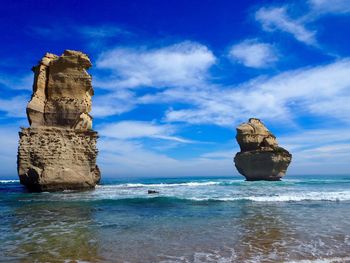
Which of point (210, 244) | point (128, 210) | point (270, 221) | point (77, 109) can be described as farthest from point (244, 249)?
point (77, 109)

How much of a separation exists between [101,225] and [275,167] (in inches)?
1834

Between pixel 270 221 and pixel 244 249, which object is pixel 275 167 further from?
pixel 244 249

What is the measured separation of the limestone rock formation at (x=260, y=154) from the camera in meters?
55.2

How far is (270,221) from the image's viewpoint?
13.6m

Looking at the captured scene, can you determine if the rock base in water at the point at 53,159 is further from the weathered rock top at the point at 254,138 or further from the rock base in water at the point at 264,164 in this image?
the rock base in water at the point at 264,164

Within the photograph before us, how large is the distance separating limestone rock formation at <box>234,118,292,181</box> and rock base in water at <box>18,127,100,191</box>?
32.9 m

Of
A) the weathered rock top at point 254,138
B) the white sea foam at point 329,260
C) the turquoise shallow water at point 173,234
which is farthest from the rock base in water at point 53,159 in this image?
the weathered rock top at point 254,138

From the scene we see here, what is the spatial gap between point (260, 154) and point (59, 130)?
35.4m

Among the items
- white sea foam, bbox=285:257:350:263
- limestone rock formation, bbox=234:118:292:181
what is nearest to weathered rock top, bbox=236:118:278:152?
limestone rock formation, bbox=234:118:292:181

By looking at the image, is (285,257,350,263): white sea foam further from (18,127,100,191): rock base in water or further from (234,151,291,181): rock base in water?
(234,151,291,181): rock base in water

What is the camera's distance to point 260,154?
181 ft

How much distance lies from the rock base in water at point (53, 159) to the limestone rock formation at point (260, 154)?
32877 millimetres

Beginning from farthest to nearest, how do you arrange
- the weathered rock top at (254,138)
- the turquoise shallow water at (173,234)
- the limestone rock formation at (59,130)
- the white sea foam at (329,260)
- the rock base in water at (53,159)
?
the weathered rock top at (254,138) < the limestone rock formation at (59,130) < the rock base in water at (53,159) < the turquoise shallow water at (173,234) < the white sea foam at (329,260)

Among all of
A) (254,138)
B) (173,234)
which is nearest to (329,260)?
(173,234)
